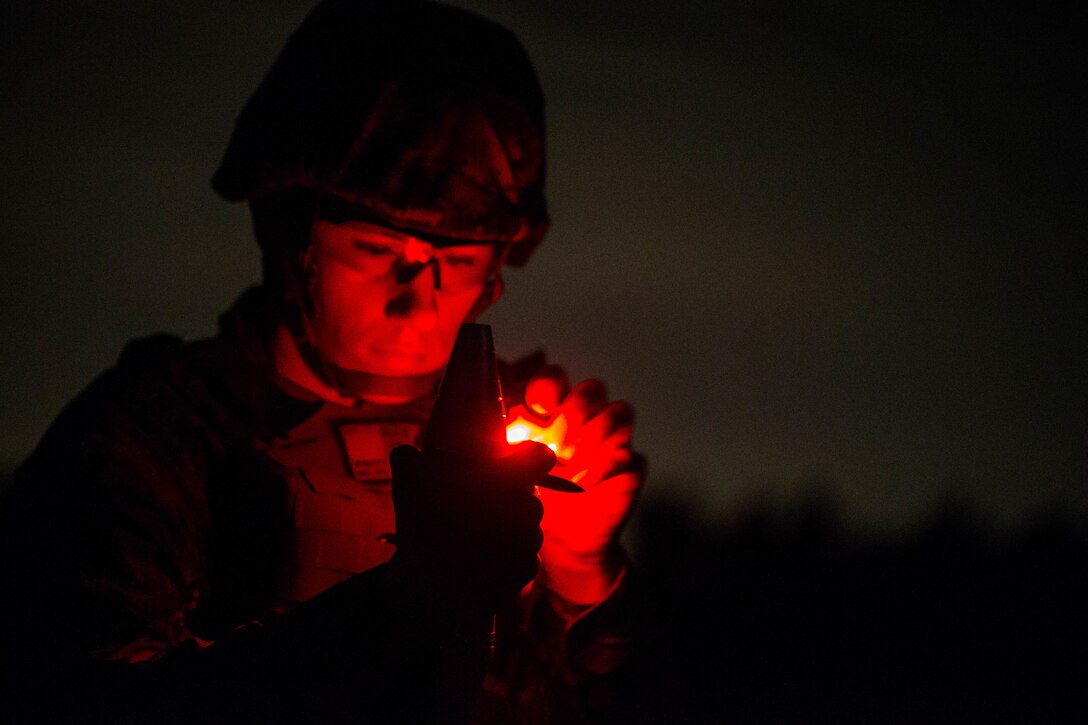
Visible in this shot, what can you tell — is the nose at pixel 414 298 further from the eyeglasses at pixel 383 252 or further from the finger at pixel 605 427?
the finger at pixel 605 427

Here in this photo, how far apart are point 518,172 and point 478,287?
40cm

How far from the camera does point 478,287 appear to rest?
424 centimetres

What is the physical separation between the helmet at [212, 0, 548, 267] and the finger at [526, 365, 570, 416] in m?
0.48

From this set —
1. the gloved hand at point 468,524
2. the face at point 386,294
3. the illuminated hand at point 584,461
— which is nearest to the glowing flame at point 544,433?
the illuminated hand at point 584,461

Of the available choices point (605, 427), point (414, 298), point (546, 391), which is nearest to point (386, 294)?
point (414, 298)

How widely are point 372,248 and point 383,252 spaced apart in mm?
37

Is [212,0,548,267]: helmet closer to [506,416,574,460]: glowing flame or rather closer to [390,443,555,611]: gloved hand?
[506,416,574,460]: glowing flame

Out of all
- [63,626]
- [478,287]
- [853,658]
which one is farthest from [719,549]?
[63,626]

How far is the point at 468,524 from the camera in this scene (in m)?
3.00

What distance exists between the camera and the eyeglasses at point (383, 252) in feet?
13.2

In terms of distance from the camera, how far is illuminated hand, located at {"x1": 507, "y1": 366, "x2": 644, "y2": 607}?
12.8 feet

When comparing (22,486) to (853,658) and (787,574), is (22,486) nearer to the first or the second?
(853,658)

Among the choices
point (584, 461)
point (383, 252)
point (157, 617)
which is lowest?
point (157, 617)

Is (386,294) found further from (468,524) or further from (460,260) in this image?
(468,524)
